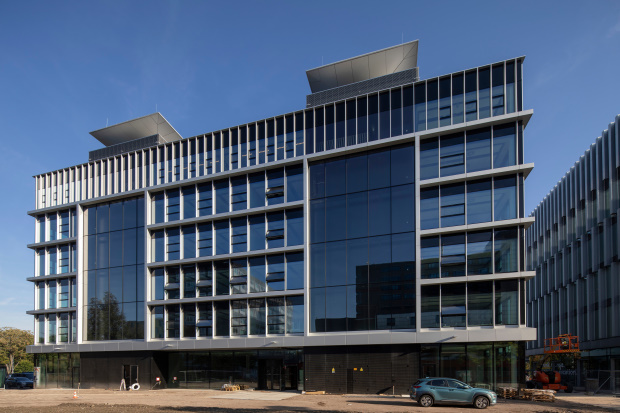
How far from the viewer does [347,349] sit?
33875mm

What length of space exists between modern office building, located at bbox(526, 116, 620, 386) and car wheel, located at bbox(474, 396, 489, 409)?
60.2 feet

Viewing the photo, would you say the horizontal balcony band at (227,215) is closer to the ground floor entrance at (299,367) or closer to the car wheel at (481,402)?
the ground floor entrance at (299,367)

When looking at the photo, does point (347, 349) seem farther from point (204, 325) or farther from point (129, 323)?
point (129, 323)

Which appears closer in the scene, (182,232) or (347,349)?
(347,349)

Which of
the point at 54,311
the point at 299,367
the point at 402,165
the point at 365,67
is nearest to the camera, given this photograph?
the point at 402,165

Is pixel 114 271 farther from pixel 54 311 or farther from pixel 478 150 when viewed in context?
pixel 478 150

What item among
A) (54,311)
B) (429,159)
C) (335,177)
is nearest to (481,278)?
(429,159)

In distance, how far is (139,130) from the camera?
48.1 meters

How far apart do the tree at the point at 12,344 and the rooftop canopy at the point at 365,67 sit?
75120 millimetres

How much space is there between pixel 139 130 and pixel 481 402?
128 ft

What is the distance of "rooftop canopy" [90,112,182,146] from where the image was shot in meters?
47.3

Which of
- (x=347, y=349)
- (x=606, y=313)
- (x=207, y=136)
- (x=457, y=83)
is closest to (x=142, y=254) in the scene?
(x=207, y=136)

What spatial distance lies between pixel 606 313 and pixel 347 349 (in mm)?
30564

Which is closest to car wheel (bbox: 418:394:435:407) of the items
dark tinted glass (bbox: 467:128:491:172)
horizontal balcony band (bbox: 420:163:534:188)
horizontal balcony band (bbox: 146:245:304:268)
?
horizontal balcony band (bbox: 420:163:534:188)
